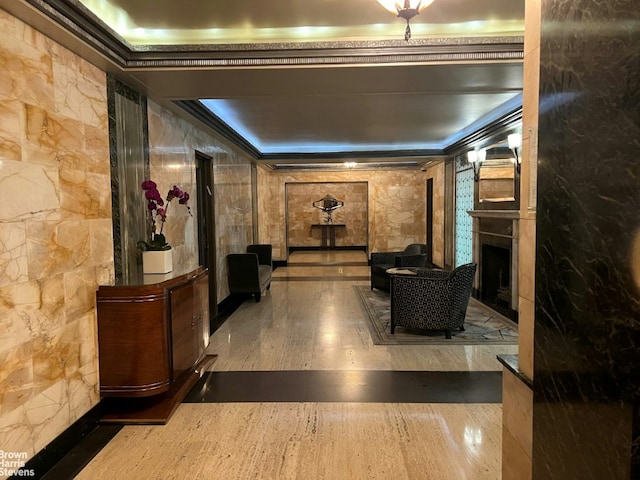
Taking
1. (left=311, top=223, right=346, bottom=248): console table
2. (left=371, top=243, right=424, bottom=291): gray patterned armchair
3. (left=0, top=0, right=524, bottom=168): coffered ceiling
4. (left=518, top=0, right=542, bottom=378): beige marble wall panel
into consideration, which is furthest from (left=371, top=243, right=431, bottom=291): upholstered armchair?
(left=311, top=223, right=346, bottom=248): console table

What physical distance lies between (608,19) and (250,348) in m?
3.93

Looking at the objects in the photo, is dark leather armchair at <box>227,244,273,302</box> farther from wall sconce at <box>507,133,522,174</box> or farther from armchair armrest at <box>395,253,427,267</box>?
wall sconce at <box>507,133,522,174</box>

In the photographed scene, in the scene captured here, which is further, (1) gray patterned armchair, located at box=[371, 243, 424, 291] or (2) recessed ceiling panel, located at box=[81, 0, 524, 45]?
(1) gray patterned armchair, located at box=[371, 243, 424, 291]

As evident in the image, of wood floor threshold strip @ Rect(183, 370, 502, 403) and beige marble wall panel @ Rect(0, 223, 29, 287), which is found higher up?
beige marble wall panel @ Rect(0, 223, 29, 287)

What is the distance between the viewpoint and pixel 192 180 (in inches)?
186

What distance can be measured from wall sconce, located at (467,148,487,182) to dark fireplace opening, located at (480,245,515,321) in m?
1.16

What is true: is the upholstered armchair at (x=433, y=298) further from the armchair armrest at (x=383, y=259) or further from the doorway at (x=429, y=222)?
the doorway at (x=429, y=222)

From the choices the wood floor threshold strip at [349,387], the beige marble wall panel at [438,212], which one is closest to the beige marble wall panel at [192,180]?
the wood floor threshold strip at [349,387]

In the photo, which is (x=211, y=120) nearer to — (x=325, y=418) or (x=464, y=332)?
(x=325, y=418)

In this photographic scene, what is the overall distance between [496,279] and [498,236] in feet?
2.48

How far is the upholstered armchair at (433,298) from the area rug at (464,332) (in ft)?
0.46

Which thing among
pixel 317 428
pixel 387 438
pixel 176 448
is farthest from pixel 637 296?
pixel 176 448

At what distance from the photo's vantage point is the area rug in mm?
4273

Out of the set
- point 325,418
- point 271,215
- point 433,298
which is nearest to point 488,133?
point 433,298
